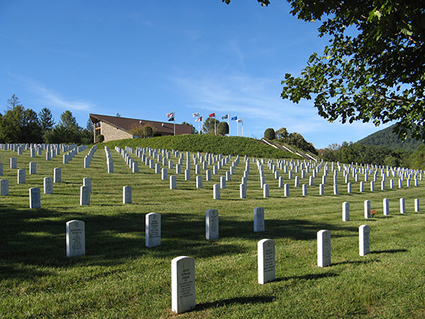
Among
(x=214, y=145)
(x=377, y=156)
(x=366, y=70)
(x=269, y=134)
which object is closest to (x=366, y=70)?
(x=366, y=70)

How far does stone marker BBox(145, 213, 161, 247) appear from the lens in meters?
6.49

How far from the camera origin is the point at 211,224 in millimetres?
7359

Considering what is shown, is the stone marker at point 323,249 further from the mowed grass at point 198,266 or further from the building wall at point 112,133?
the building wall at point 112,133

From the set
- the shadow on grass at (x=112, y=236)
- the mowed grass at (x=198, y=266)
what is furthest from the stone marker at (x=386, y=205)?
the shadow on grass at (x=112, y=236)

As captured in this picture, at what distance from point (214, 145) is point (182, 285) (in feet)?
155

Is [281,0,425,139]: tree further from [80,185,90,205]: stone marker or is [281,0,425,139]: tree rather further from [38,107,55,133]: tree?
[38,107,55,133]: tree

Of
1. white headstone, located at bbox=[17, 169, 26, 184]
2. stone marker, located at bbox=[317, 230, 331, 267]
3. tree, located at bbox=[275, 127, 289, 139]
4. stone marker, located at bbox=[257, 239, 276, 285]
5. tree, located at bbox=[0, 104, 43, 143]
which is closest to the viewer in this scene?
stone marker, located at bbox=[257, 239, 276, 285]

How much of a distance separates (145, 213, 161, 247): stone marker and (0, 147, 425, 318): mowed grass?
0.16 meters

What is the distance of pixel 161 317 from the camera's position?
153 inches

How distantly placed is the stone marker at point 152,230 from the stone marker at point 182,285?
99.5 inches

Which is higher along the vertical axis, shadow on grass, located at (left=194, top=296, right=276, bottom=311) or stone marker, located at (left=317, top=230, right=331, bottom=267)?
stone marker, located at (left=317, top=230, right=331, bottom=267)

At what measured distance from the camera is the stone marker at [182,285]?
4.02 meters

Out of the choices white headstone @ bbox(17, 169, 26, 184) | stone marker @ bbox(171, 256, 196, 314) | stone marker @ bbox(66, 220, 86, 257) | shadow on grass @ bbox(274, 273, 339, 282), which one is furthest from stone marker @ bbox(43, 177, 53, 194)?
shadow on grass @ bbox(274, 273, 339, 282)

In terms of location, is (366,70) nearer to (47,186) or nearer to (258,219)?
(258,219)
